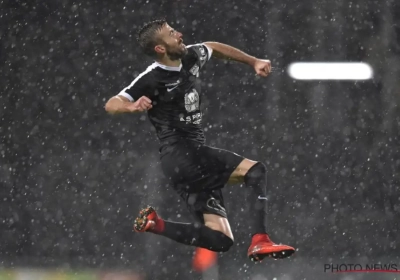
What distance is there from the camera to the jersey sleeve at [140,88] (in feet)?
13.2

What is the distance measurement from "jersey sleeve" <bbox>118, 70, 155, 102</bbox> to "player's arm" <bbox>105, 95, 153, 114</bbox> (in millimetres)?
58

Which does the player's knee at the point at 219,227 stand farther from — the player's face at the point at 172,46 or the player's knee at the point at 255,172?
the player's face at the point at 172,46

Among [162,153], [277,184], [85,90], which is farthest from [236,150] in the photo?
[162,153]

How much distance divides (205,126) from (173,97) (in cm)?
468

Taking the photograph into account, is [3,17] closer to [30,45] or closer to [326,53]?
[30,45]

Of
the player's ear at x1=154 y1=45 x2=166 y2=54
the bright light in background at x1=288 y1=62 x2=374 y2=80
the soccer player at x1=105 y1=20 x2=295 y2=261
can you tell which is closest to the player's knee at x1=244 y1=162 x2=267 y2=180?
the soccer player at x1=105 y1=20 x2=295 y2=261

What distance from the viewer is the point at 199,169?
4.13 meters

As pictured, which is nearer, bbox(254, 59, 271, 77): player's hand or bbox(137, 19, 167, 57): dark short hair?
bbox(254, 59, 271, 77): player's hand

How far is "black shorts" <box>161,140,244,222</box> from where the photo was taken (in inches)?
162

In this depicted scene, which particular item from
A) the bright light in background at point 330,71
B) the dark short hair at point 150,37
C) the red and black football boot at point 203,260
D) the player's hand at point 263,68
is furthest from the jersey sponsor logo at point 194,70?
the bright light in background at point 330,71

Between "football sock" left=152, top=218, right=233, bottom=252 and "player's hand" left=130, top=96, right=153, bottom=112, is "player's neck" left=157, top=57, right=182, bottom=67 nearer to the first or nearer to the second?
"player's hand" left=130, top=96, right=153, bottom=112

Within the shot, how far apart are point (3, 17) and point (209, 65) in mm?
2508

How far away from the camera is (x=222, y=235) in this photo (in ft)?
13.8

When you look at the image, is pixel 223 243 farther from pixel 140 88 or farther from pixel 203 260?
pixel 203 260
